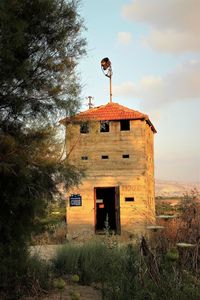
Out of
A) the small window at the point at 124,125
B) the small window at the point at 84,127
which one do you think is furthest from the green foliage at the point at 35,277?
the small window at the point at 124,125

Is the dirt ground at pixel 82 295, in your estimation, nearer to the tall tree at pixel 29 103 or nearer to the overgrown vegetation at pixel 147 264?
the overgrown vegetation at pixel 147 264

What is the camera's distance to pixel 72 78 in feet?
26.6

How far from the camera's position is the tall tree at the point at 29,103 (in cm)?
711

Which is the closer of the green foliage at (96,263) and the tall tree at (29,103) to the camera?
the green foliage at (96,263)

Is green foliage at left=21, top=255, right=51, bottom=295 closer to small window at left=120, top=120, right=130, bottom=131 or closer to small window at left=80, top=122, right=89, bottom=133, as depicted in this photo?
small window at left=80, top=122, right=89, bottom=133

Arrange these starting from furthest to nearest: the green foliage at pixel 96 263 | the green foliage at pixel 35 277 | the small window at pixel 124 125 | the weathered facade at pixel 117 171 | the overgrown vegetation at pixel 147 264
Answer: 1. the small window at pixel 124 125
2. the weathered facade at pixel 117 171
3. the green foliage at pixel 35 277
4. the green foliage at pixel 96 263
5. the overgrown vegetation at pixel 147 264

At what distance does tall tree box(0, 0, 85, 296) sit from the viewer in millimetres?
7105

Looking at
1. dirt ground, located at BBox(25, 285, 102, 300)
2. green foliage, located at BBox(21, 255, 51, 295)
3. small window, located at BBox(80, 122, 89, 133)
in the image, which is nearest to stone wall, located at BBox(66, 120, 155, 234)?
small window, located at BBox(80, 122, 89, 133)

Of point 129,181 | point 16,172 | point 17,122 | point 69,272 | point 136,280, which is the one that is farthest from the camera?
point 129,181

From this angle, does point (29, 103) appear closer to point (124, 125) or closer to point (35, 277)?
point (35, 277)

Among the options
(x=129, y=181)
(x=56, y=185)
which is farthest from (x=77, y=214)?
(x=56, y=185)

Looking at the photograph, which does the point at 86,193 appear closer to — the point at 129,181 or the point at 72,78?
the point at 129,181

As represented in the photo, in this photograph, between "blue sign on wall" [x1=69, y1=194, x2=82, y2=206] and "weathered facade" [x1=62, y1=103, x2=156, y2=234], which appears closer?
"weathered facade" [x1=62, y1=103, x2=156, y2=234]

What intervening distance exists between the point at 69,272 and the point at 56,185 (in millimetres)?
2100
